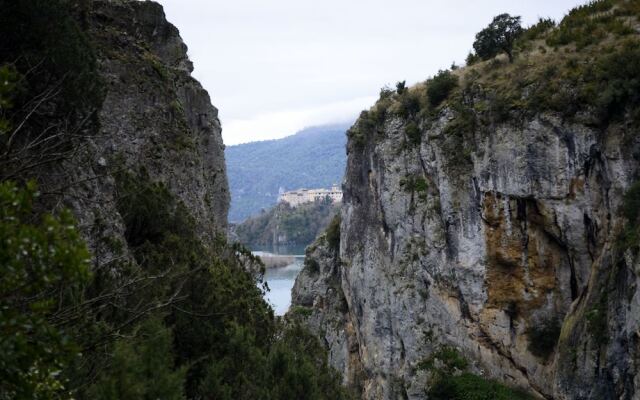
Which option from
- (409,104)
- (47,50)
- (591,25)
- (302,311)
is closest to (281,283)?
(302,311)

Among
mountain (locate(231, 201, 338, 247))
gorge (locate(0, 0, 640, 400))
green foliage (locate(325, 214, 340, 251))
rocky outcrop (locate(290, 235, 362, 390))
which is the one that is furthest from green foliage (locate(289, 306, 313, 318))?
mountain (locate(231, 201, 338, 247))

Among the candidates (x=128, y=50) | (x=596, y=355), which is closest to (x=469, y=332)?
(x=596, y=355)

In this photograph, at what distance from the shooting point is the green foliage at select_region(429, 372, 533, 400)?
22.5 m

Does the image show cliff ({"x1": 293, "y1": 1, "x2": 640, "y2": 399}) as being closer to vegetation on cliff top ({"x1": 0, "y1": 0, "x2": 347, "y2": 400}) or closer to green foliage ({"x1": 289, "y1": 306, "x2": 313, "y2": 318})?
green foliage ({"x1": 289, "y1": 306, "x2": 313, "y2": 318})

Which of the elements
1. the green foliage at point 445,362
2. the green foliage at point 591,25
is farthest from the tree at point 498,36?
the green foliage at point 445,362

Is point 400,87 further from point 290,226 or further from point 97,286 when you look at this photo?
point 290,226

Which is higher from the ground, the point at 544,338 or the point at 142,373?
the point at 142,373

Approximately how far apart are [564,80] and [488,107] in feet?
11.1

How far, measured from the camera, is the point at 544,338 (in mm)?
22844

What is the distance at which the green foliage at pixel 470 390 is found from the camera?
22.5 meters

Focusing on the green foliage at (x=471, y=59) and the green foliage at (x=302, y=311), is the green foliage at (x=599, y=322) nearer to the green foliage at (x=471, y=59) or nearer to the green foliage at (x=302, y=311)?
the green foliage at (x=471, y=59)

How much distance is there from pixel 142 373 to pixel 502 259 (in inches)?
822

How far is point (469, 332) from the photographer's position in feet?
82.4

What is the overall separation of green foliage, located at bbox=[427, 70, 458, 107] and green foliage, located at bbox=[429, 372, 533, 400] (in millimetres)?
13068
